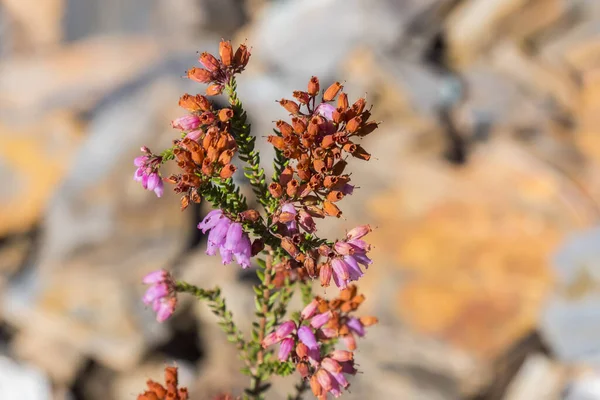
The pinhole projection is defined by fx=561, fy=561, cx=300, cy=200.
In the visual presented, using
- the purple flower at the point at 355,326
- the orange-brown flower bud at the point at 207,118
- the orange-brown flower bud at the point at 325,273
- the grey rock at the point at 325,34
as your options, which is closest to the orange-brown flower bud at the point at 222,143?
the orange-brown flower bud at the point at 207,118

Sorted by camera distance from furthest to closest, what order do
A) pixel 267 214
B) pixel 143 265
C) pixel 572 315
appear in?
pixel 143 265
pixel 572 315
pixel 267 214

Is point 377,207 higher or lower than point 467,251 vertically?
higher

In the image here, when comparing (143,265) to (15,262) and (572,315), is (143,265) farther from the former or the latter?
(572,315)

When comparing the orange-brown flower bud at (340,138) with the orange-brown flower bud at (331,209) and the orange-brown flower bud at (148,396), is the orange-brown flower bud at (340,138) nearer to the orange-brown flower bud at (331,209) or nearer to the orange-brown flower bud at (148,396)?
the orange-brown flower bud at (331,209)

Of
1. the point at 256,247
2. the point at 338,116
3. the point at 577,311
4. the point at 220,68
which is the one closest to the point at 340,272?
the point at 256,247

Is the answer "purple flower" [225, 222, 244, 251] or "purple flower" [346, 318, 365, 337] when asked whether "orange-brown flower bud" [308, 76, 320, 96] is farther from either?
"purple flower" [346, 318, 365, 337]

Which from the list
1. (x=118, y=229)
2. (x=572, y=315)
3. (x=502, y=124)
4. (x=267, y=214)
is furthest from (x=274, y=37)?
(x=267, y=214)

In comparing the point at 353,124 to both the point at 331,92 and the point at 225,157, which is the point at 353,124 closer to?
the point at 331,92
